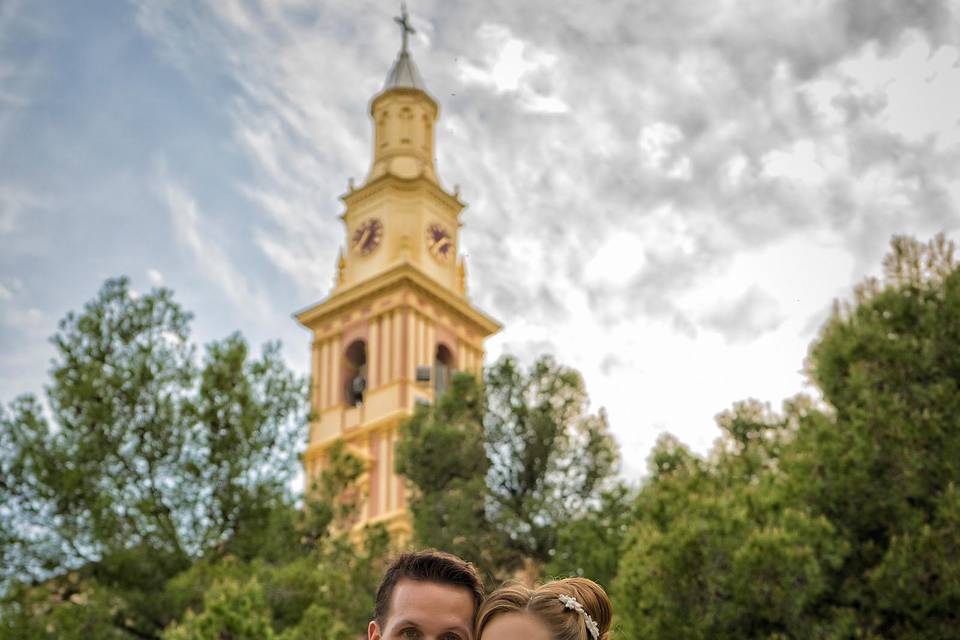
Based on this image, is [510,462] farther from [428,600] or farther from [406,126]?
[406,126]

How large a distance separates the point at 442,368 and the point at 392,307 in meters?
2.27

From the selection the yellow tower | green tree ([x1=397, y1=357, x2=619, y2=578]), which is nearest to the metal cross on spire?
the yellow tower

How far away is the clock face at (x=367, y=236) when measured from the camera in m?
35.9

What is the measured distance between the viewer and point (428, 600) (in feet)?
11.8

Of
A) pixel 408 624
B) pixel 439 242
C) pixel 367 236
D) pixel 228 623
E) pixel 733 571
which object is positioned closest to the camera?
pixel 408 624

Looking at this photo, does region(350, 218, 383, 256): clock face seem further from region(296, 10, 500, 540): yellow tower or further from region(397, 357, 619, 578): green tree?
region(397, 357, 619, 578): green tree

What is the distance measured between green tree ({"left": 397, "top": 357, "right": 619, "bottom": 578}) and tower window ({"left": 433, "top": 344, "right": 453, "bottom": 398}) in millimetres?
14318

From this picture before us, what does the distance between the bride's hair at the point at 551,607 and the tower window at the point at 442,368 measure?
3000 centimetres

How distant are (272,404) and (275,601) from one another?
378cm

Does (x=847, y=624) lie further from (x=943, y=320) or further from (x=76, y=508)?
(x=76, y=508)

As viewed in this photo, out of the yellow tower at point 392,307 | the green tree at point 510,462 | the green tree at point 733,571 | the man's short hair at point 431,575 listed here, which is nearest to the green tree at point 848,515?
the green tree at point 733,571

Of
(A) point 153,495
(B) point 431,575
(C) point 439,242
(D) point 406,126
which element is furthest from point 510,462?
(D) point 406,126

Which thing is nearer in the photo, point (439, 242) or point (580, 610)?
point (580, 610)

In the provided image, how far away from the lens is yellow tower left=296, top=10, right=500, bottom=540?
3369cm
